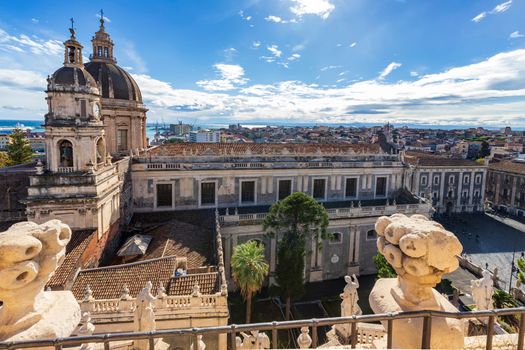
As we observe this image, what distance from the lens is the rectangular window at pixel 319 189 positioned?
34.1 m

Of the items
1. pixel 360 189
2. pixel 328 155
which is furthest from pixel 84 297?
pixel 360 189

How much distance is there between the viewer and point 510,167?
61781 millimetres

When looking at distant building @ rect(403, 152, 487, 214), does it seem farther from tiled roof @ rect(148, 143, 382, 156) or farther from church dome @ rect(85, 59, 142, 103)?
church dome @ rect(85, 59, 142, 103)

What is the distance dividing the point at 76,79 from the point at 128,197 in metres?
10.3

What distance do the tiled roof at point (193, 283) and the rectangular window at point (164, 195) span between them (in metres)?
14.0

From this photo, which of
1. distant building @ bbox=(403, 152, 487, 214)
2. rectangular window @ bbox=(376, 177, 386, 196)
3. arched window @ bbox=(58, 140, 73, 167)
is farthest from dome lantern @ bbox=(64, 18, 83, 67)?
distant building @ bbox=(403, 152, 487, 214)

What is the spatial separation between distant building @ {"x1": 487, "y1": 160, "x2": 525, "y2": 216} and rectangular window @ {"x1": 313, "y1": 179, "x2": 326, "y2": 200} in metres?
45.9

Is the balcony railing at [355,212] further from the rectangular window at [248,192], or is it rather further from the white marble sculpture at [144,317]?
the white marble sculpture at [144,317]

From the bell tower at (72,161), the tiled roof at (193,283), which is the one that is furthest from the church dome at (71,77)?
the tiled roof at (193,283)

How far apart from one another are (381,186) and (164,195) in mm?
23070

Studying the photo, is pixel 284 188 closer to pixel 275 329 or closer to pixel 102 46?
pixel 102 46

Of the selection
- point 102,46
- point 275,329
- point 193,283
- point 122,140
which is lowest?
point 193,283

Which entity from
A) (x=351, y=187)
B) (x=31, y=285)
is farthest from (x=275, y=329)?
(x=351, y=187)

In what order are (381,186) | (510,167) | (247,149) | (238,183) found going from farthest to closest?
(510,167) < (381,186) < (247,149) < (238,183)
